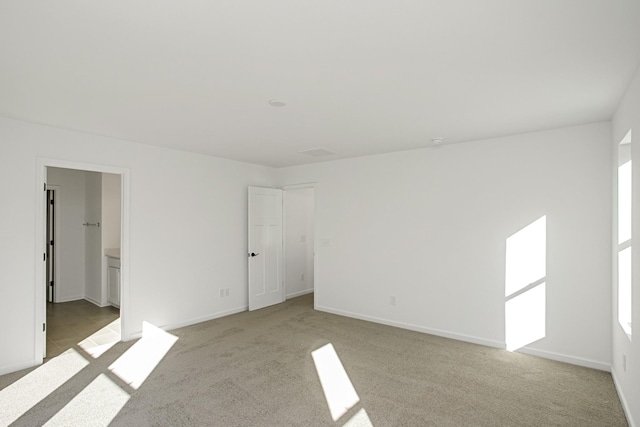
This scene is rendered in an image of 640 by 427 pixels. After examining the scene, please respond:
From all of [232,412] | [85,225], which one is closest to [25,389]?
[232,412]

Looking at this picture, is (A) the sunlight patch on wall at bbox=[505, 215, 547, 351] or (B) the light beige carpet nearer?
(B) the light beige carpet

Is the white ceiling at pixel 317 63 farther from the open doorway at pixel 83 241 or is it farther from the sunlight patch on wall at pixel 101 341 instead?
the open doorway at pixel 83 241

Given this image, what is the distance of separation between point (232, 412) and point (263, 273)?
3.27 meters

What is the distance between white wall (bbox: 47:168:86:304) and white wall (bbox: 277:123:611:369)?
165 inches

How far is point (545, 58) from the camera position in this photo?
2.13 m

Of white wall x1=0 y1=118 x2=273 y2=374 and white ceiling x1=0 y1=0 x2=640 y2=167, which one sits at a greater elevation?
white ceiling x1=0 y1=0 x2=640 y2=167

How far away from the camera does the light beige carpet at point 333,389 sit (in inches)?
101

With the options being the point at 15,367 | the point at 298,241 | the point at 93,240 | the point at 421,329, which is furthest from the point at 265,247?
the point at 15,367

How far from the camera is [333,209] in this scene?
5.56m

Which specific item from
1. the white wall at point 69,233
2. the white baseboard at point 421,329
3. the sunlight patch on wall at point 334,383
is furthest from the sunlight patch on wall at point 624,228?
the white wall at point 69,233

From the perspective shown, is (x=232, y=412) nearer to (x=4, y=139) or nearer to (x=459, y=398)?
(x=459, y=398)

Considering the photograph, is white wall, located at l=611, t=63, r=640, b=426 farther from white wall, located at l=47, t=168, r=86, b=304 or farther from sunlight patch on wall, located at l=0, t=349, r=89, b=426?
white wall, located at l=47, t=168, r=86, b=304

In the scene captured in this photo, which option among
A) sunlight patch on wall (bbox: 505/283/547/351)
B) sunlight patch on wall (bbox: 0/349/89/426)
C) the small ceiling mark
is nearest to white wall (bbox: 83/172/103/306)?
sunlight patch on wall (bbox: 0/349/89/426)

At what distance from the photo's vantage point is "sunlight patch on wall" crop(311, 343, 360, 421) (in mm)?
2715
